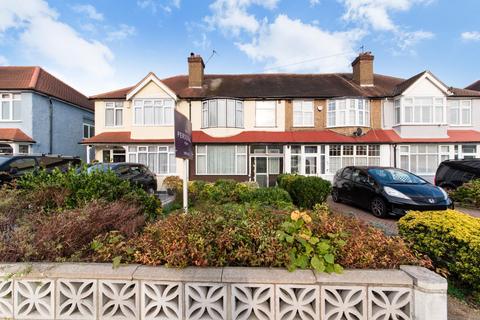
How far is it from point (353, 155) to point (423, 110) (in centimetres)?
557

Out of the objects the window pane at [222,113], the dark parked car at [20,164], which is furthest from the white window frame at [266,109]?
the dark parked car at [20,164]

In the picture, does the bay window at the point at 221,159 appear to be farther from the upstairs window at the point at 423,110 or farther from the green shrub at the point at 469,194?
the upstairs window at the point at 423,110

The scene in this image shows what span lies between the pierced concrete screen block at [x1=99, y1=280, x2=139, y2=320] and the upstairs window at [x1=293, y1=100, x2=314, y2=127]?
15560 millimetres

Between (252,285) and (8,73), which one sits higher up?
(8,73)

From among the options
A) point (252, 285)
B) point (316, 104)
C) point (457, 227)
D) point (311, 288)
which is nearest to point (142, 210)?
point (252, 285)

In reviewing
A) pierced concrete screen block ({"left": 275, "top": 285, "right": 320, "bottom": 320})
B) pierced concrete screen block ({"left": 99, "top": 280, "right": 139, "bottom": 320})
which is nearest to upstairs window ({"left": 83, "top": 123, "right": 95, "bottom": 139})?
pierced concrete screen block ({"left": 99, "top": 280, "right": 139, "bottom": 320})

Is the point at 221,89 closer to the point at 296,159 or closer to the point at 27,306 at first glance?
the point at 296,159

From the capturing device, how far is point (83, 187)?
14.4 feet

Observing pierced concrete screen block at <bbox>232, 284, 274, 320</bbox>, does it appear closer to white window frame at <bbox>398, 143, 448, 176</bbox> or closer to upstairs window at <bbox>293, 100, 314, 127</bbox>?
upstairs window at <bbox>293, 100, 314, 127</bbox>

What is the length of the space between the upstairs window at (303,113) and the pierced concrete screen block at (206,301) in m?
15.4

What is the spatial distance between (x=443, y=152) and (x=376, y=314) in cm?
1851

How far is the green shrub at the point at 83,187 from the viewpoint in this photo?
4.17 metres

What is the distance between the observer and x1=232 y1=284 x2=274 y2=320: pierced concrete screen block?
8.00 ft

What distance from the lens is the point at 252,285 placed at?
246 centimetres
